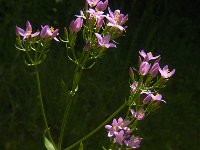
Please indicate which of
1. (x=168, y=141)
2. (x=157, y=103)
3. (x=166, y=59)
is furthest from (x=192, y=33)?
(x=157, y=103)

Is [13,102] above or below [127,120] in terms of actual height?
below

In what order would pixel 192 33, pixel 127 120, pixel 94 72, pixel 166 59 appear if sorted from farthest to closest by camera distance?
pixel 192 33 < pixel 166 59 < pixel 94 72 < pixel 127 120

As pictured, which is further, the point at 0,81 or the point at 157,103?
the point at 0,81

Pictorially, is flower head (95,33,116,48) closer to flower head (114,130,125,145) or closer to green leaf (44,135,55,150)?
flower head (114,130,125,145)

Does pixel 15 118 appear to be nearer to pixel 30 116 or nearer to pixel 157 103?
pixel 30 116

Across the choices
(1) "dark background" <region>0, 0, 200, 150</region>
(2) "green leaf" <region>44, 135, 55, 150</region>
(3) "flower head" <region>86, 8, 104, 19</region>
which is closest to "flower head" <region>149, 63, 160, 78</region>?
(3) "flower head" <region>86, 8, 104, 19</region>

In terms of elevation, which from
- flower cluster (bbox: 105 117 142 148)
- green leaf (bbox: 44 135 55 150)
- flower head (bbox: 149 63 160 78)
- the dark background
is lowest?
the dark background

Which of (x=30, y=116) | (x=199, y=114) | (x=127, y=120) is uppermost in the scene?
(x=127, y=120)

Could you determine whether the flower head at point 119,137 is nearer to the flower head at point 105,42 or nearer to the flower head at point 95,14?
the flower head at point 105,42
